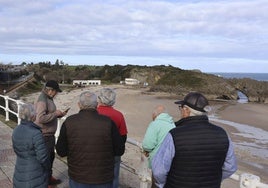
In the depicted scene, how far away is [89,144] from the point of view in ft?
12.9

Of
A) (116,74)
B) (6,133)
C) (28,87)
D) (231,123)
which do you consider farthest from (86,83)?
(6,133)

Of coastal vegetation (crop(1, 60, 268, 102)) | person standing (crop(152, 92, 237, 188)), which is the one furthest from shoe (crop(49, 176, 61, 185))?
coastal vegetation (crop(1, 60, 268, 102))

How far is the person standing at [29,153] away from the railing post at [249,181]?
195 centimetres

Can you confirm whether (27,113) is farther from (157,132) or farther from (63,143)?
(157,132)

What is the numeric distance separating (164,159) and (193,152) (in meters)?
0.24

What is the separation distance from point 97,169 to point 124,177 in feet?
9.06

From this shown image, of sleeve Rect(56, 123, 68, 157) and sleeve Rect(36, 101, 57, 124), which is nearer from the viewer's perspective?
sleeve Rect(56, 123, 68, 157)

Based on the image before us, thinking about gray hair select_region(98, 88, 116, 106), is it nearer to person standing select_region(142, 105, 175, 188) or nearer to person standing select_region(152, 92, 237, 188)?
person standing select_region(142, 105, 175, 188)

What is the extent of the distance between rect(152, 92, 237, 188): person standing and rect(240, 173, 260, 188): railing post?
0.36 meters

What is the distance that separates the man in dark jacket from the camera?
394cm

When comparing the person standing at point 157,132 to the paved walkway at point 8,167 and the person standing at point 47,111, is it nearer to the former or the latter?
the person standing at point 47,111

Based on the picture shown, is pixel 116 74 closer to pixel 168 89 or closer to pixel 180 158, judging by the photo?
pixel 168 89

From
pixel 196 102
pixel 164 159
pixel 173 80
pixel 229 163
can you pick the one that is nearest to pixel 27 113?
pixel 164 159

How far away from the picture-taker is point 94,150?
3.95 meters
